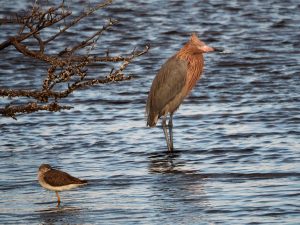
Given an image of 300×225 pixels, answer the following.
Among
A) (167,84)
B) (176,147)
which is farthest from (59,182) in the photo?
(167,84)

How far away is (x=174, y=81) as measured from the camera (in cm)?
1545

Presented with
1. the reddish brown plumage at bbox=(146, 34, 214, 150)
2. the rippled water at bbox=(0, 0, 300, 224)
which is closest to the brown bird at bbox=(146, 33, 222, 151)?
the reddish brown plumage at bbox=(146, 34, 214, 150)

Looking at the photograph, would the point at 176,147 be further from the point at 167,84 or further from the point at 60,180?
the point at 60,180

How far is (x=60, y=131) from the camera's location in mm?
16344

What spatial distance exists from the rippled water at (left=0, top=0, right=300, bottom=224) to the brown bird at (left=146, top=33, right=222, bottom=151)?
1.42 ft

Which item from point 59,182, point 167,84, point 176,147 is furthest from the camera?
point 167,84

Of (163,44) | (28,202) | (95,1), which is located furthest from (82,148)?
(95,1)

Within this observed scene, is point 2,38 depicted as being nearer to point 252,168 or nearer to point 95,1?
point 95,1

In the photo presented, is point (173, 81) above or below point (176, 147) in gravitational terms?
above

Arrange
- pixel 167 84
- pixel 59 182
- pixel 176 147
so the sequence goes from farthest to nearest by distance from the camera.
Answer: pixel 167 84 → pixel 176 147 → pixel 59 182

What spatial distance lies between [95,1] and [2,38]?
6.23 m

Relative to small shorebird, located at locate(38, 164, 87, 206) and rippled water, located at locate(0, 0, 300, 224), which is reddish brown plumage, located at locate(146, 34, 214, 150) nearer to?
rippled water, located at locate(0, 0, 300, 224)

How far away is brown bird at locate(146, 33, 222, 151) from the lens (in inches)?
607

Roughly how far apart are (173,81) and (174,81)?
0.02 meters
